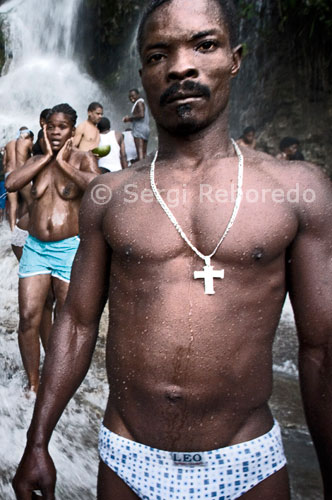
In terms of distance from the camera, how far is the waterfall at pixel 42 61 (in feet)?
46.4

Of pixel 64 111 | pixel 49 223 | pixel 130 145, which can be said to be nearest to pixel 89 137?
pixel 130 145

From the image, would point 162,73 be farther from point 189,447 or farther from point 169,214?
point 189,447

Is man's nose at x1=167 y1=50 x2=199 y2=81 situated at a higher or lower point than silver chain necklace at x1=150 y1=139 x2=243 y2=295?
higher

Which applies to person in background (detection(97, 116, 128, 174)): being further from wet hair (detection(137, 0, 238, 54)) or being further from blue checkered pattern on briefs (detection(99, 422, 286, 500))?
blue checkered pattern on briefs (detection(99, 422, 286, 500))

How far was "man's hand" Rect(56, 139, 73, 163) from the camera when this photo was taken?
4.42m

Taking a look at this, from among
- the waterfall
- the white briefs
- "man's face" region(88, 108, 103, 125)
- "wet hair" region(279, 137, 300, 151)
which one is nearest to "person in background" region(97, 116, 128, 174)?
"man's face" region(88, 108, 103, 125)

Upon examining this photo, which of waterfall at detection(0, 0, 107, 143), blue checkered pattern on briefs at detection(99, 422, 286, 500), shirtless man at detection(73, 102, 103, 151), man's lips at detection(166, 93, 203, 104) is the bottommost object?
blue checkered pattern on briefs at detection(99, 422, 286, 500)

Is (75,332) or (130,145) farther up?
(130,145)

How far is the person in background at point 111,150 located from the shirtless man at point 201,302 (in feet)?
18.7

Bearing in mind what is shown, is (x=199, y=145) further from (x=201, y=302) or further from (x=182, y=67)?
(x=201, y=302)

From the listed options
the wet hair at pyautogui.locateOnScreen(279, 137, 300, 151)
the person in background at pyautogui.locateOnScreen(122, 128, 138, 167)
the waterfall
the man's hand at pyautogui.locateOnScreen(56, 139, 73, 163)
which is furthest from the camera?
the waterfall

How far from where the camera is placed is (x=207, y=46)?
1658 mm

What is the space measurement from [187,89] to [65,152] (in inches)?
117

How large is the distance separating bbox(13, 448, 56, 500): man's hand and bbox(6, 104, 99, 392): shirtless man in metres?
2.62
